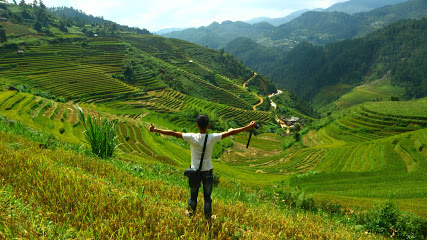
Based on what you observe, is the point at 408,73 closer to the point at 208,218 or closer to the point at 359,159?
the point at 359,159

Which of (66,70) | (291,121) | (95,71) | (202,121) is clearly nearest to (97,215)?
(202,121)

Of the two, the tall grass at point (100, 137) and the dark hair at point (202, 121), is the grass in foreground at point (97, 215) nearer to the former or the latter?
the dark hair at point (202, 121)

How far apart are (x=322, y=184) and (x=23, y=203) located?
50.2 ft

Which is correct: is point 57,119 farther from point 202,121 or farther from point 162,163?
point 202,121

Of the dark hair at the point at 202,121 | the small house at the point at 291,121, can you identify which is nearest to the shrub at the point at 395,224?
the dark hair at the point at 202,121

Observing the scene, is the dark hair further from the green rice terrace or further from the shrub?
the shrub

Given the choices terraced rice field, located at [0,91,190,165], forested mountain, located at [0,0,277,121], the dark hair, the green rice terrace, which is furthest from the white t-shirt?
forested mountain, located at [0,0,277,121]

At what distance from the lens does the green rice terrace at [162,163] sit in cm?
336

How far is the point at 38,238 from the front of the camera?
251cm

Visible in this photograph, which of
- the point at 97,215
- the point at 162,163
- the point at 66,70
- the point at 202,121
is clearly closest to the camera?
the point at 97,215

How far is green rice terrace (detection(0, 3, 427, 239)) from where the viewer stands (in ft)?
11.0

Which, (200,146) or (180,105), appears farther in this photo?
(180,105)

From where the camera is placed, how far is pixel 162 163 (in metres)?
12.0

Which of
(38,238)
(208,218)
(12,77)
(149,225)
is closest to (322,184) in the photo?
(208,218)
